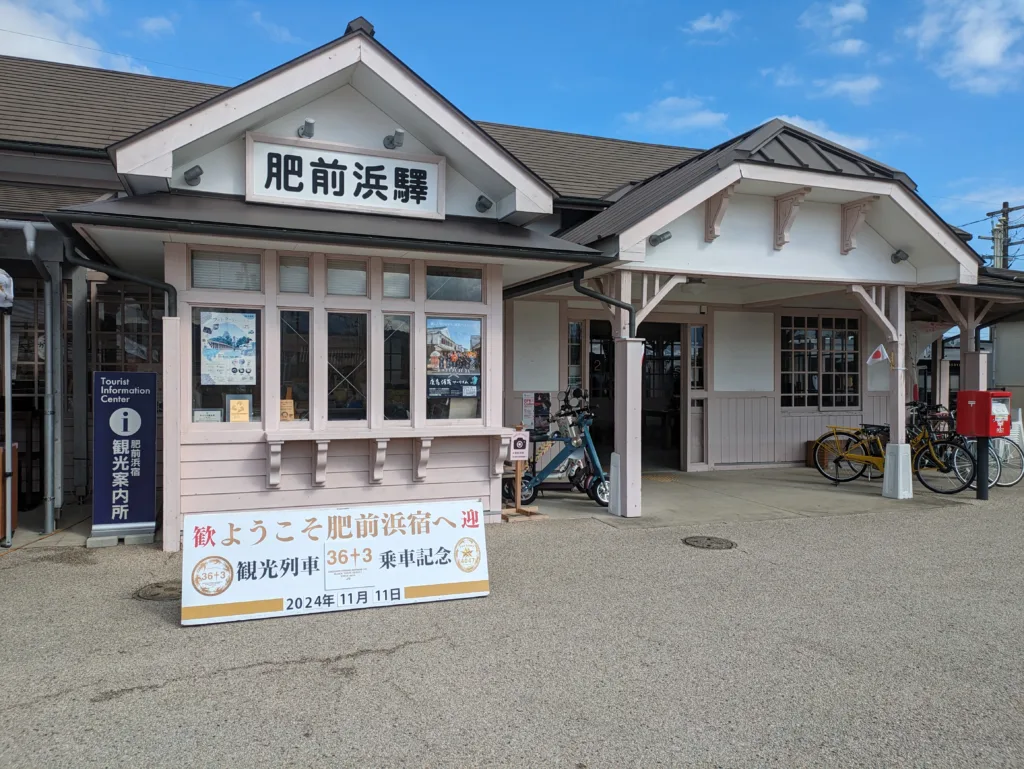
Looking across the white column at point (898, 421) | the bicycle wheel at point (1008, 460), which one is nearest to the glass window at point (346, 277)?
the white column at point (898, 421)

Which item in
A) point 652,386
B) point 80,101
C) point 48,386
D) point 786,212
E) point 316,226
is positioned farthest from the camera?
point 652,386

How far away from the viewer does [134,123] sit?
9.28 meters

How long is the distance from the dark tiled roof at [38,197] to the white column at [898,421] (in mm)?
8995

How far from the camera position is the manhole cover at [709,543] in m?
6.71

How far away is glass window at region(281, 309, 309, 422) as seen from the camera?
6590 millimetres

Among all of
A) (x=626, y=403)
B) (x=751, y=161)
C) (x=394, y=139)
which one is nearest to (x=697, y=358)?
(x=626, y=403)

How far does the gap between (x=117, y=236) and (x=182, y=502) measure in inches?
89.5

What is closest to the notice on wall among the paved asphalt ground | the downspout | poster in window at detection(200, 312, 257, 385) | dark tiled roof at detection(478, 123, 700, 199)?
the paved asphalt ground

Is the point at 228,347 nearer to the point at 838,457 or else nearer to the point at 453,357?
the point at 453,357

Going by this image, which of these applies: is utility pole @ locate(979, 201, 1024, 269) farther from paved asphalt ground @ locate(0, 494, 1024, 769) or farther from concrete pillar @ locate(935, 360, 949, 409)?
paved asphalt ground @ locate(0, 494, 1024, 769)

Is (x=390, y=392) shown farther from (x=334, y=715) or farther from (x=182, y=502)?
(x=334, y=715)

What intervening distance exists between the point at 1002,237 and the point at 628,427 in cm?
3191

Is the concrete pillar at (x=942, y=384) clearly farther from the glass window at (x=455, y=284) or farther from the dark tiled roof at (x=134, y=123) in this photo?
the glass window at (x=455, y=284)

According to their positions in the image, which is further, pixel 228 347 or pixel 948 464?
pixel 948 464
